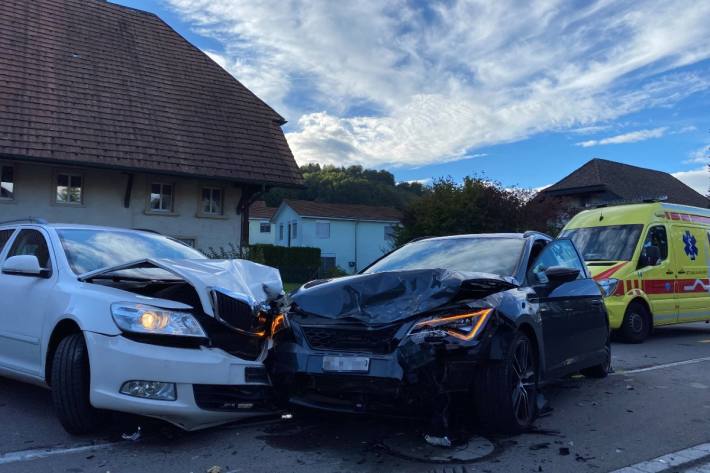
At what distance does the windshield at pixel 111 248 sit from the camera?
5.24 metres

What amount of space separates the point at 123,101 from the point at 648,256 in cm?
1537

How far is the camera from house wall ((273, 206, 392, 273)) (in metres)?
48.9

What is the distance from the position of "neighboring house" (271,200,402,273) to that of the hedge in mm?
8399

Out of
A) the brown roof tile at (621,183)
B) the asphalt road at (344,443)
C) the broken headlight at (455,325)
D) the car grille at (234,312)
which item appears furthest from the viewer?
the brown roof tile at (621,183)

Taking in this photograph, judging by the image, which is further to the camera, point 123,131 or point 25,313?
point 123,131

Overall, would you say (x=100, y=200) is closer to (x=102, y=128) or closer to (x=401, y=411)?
(x=102, y=128)

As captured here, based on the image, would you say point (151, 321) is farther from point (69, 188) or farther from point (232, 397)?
point (69, 188)

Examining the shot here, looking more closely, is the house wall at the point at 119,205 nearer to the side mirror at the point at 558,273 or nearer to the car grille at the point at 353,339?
the car grille at the point at 353,339

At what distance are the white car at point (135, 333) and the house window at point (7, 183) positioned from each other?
1275cm

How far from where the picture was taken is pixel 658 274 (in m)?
10.7

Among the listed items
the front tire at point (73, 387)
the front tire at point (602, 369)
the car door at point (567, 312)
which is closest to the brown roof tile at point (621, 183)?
the front tire at point (602, 369)

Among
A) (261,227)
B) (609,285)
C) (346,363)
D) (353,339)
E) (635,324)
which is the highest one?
(261,227)

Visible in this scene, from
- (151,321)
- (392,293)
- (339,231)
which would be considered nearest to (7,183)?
(151,321)

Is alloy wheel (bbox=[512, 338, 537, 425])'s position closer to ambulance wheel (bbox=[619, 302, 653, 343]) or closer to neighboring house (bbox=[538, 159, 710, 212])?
ambulance wheel (bbox=[619, 302, 653, 343])
